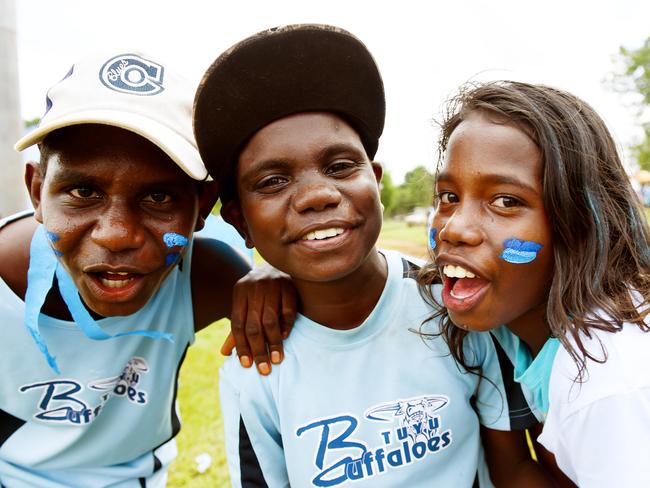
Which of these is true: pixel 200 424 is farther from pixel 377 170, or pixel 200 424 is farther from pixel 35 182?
pixel 377 170

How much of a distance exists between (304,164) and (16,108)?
21.1 ft

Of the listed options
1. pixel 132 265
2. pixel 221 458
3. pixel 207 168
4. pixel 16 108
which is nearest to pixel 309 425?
pixel 132 265

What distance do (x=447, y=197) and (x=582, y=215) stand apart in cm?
38

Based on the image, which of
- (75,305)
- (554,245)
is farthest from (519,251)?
(75,305)

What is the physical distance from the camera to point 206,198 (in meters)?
1.91

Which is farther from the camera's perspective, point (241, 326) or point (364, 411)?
point (241, 326)

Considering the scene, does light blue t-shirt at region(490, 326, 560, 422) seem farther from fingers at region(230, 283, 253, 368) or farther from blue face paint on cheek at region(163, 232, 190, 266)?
blue face paint on cheek at region(163, 232, 190, 266)

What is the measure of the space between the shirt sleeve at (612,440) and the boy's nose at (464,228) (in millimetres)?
500

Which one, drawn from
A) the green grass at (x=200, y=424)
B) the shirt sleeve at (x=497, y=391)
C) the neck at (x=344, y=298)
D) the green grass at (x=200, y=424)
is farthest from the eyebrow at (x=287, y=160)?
the green grass at (x=200, y=424)

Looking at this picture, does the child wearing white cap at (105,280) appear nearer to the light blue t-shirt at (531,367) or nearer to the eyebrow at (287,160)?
the eyebrow at (287,160)

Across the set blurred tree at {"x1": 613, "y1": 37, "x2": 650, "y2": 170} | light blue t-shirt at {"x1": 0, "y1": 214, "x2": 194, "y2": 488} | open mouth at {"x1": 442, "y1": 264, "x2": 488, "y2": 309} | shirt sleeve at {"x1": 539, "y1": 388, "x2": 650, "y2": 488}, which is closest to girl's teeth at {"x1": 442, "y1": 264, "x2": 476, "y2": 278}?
open mouth at {"x1": 442, "y1": 264, "x2": 488, "y2": 309}

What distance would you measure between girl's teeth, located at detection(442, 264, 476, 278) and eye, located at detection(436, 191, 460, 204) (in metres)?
0.21

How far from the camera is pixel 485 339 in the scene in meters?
1.75

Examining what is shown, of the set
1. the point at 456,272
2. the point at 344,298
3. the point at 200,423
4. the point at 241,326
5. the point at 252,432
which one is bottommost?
the point at 200,423
